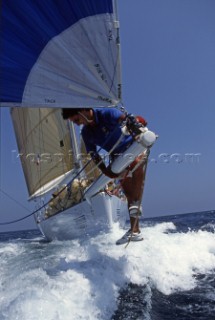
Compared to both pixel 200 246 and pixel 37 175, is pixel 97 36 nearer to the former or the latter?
pixel 200 246

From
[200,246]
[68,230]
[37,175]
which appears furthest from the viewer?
[37,175]

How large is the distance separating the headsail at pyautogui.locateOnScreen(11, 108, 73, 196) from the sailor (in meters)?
7.78

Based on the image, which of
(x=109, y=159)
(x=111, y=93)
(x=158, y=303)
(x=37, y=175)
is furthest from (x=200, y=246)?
(x=37, y=175)

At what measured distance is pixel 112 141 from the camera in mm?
6949

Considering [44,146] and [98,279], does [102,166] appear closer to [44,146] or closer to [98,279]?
[98,279]

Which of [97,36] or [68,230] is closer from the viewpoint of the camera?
[97,36]

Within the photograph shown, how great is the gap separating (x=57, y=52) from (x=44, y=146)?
1066 centimetres

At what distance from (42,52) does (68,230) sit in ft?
29.4

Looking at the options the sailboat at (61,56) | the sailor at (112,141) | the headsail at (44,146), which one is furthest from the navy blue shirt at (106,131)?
the headsail at (44,146)

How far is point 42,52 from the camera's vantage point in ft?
18.7

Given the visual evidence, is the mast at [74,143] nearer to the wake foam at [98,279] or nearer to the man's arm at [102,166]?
the wake foam at [98,279]

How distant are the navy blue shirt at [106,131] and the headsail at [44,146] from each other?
8.10m

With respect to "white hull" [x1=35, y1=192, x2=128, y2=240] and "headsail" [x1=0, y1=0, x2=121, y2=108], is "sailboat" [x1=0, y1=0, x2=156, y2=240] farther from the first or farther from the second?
"white hull" [x1=35, y1=192, x2=128, y2=240]

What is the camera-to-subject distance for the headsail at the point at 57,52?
5.54 m
